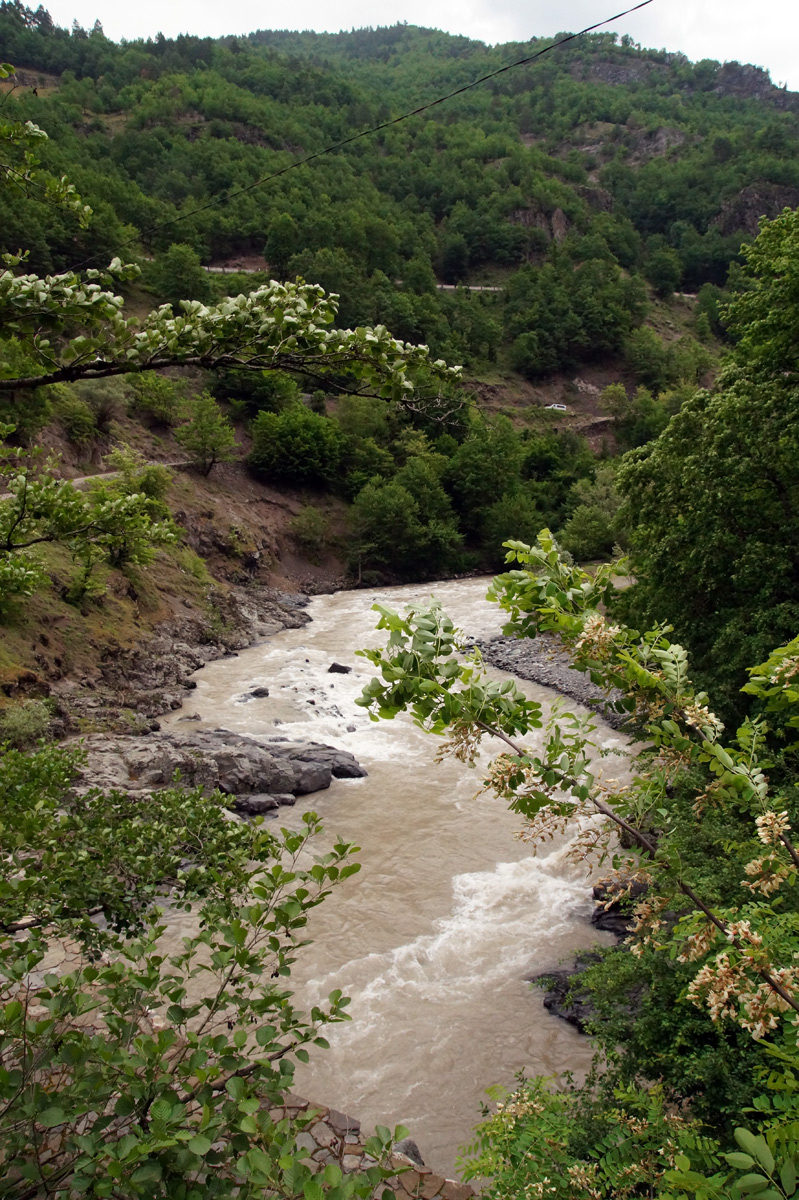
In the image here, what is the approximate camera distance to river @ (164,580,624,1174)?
8656 millimetres

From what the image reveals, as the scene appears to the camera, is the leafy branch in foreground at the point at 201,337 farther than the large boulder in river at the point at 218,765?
No

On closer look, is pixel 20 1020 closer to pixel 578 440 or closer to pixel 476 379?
pixel 578 440

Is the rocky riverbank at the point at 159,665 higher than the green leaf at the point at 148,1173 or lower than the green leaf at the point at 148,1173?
lower

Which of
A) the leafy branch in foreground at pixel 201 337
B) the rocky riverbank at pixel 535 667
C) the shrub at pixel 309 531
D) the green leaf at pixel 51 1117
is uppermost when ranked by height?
the leafy branch in foreground at pixel 201 337

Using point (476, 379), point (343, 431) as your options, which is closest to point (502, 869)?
point (343, 431)

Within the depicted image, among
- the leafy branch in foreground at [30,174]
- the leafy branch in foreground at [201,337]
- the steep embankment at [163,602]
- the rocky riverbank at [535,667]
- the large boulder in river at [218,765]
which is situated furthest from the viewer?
the rocky riverbank at [535,667]

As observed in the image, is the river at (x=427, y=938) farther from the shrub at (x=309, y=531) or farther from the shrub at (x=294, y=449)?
the shrub at (x=294, y=449)

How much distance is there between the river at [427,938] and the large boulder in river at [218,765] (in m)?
0.56

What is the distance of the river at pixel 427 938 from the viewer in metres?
8.66

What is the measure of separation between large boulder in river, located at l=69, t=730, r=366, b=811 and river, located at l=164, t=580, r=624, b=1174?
0.56 metres

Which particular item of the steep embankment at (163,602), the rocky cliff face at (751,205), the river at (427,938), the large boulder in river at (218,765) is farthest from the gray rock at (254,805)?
the rocky cliff face at (751,205)

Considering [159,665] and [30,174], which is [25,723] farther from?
[30,174]

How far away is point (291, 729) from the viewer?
1880 centimetres

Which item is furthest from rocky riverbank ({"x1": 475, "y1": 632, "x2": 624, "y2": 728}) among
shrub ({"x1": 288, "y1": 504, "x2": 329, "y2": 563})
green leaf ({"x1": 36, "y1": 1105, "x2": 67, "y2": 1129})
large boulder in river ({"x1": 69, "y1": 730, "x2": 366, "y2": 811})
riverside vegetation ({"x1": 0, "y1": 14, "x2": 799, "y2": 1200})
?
green leaf ({"x1": 36, "y1": 1105, "x2": 67, "y2": 1129})
